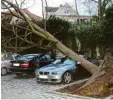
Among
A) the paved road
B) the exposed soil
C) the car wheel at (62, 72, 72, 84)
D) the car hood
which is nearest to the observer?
the exposed soil

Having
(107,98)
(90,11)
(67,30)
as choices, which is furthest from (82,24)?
(107,98)

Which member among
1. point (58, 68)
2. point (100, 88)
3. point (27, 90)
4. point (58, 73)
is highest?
point (58, 68)

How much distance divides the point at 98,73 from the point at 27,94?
3142 millimetres

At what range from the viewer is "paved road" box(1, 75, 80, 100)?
11805 mm

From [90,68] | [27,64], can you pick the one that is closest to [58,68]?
[90,68]

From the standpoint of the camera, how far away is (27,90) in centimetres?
1342

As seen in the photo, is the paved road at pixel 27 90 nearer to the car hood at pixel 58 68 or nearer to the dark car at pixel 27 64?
the car hood at pixel 58 68

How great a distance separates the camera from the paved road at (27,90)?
11.8m

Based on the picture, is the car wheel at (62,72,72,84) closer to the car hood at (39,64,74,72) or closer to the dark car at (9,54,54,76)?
the car hood at (39,64,74,72)

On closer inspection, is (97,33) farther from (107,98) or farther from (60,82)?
(107,98)

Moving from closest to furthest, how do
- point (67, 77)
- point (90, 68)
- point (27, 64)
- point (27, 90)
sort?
point (27, 90), point (90, 68), point (67, 77), point (27, 64)

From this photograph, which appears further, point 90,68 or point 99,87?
point 90,68

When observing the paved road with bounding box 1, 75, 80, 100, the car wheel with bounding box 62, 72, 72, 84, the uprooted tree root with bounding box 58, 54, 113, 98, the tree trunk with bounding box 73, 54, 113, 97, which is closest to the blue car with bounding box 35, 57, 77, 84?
the car wheel with bounding box 62, 72, 72, 84

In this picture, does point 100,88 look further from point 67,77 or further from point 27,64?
point 27,64
